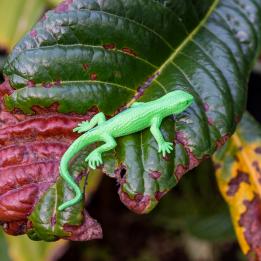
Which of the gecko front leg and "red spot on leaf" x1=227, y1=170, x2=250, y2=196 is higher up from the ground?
the gecko front leg

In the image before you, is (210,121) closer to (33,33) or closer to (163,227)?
(33,33)

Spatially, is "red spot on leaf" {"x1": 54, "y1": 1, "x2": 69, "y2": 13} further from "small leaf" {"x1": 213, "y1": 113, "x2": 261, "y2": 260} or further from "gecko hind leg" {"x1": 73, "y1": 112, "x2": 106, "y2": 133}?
"small leaf" {"x1": 213, "y1": 113, "x2": 261, "y2": 260}

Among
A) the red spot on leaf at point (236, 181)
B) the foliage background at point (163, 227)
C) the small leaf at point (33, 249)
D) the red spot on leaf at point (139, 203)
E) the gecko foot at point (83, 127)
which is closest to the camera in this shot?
the red spot on leaf at point (139, 203)

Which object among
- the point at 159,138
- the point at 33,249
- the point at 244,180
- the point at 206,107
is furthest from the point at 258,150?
the point at 33,249

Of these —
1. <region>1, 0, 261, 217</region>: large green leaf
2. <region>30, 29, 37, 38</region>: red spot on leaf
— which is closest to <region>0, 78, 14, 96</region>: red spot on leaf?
<region>1, 0, 261, 217</region>: large green leaf

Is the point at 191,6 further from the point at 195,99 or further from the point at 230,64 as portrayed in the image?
the point at 195,99

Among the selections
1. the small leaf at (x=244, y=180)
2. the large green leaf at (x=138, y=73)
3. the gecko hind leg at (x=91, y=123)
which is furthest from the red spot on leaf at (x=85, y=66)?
the small leaf at (x=244, y=180)

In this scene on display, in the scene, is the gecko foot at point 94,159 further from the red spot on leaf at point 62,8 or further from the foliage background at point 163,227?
the foliage background at point 163,227
